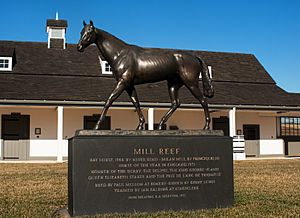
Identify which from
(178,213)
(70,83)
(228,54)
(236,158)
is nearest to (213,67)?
(228,54)

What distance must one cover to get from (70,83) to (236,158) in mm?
9194

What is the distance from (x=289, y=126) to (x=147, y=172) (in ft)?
75.6

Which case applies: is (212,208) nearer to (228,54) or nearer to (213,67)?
(213,67)

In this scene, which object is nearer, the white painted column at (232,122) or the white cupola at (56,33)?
the white painted column at (232,122)

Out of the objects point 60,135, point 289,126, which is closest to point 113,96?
point 60,135

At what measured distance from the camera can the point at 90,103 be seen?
68.6ft

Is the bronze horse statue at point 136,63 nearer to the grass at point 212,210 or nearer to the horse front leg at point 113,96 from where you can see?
the horse front leg at point 113,96

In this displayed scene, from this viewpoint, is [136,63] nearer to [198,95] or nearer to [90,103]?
[198,95]

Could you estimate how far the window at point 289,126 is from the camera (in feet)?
90.0

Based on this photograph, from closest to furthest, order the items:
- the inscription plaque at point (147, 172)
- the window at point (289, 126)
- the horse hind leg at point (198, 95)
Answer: the inscription plaque at point (147, 172) → the horse hind leg at point (198, 95) → the window at point (289, 126)

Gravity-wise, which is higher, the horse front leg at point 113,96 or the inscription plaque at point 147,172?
the horse front leg at point 113,96

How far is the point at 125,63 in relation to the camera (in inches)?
263

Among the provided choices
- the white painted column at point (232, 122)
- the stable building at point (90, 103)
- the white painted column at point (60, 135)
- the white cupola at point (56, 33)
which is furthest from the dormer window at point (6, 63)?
the white painted column at point (232, 122)

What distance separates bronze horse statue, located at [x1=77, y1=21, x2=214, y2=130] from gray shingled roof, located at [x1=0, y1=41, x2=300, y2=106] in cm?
1425
